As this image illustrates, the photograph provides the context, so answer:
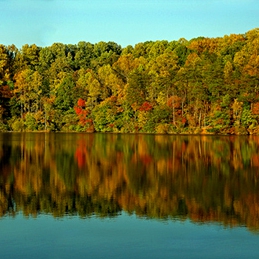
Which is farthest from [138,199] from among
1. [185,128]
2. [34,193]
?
[185,128]

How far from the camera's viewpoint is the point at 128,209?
14.0 m

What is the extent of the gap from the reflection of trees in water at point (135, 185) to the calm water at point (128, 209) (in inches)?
1.1

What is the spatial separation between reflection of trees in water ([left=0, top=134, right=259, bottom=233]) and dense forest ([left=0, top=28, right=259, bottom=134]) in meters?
30.6

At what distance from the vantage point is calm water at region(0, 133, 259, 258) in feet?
34.0

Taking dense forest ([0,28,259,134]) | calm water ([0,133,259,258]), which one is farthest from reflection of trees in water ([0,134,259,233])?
dense forest ([0,28,259,134])

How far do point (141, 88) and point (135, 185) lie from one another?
1924 inches

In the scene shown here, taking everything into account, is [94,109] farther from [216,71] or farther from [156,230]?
[156,230]

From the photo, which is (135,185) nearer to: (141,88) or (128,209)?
(128,209)

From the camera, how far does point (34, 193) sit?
16344mm

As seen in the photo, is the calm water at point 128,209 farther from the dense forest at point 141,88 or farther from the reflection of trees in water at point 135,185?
the dense forest at point 141,88

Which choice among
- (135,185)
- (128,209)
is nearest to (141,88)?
(135,185)

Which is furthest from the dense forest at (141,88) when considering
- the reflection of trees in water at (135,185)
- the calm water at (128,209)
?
the calm water at (128,209)

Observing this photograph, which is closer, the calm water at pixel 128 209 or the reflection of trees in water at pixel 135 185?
the calm water at pixel 128 209

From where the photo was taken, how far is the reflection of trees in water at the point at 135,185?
1390 centimetres
